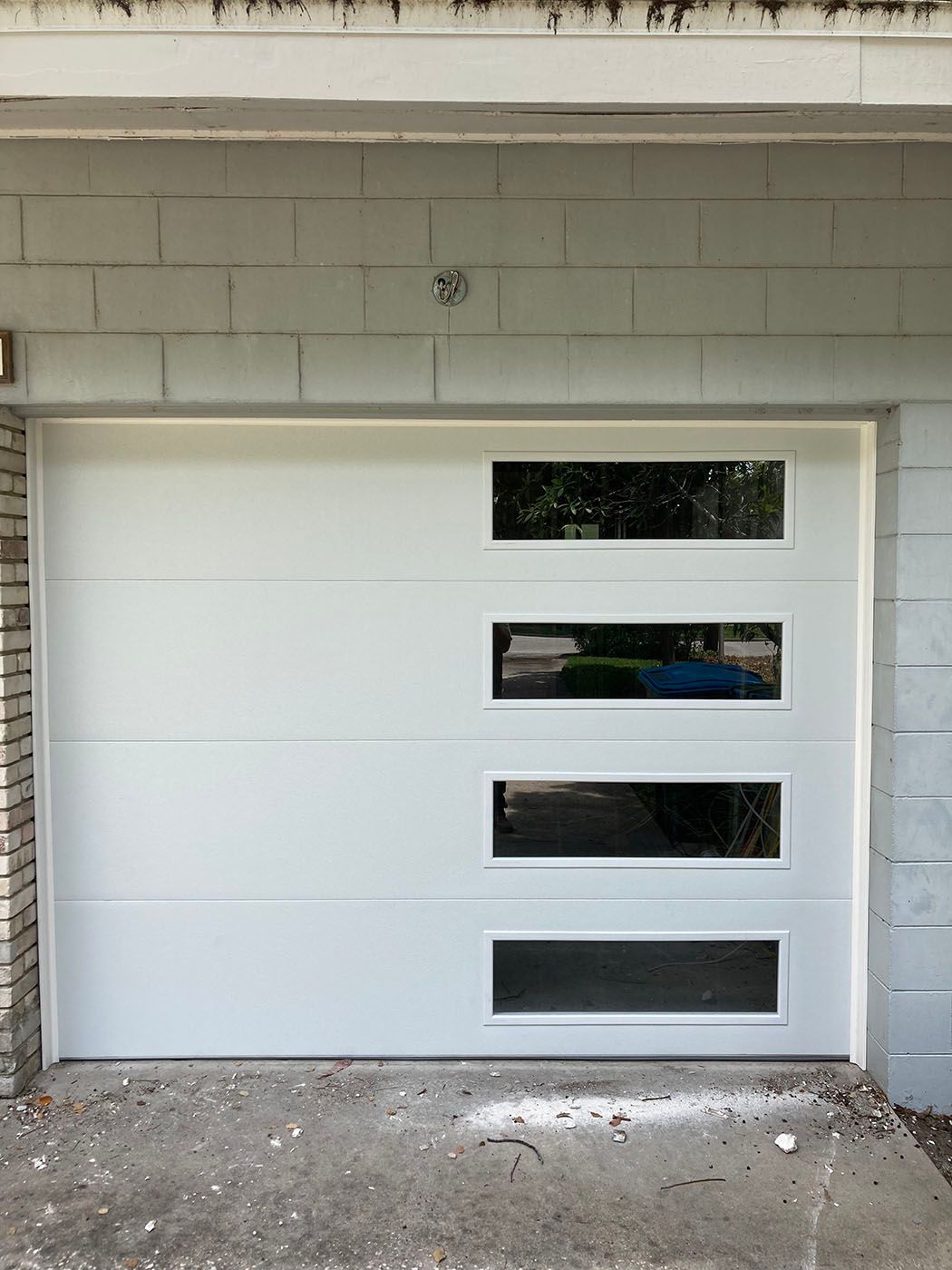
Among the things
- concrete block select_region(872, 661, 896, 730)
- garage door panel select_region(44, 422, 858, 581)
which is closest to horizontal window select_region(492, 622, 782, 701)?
garage door panel select_region(44, 422, 858, 581)

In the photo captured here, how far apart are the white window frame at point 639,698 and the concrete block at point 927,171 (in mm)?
1439

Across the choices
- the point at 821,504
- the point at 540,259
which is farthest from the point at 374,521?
the point at 821,504

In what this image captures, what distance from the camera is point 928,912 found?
2.80 m

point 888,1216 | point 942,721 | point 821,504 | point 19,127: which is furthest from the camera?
point 821,504

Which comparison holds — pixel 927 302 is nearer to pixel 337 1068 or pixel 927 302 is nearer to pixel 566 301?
pixel 566 301

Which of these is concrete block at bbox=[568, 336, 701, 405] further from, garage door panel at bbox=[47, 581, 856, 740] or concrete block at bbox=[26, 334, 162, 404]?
concrete block at bbox=[26, 334, 162, 404]

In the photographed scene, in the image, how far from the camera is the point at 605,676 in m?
3.00

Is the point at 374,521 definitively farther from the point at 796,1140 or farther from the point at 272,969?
the point at 796,1140

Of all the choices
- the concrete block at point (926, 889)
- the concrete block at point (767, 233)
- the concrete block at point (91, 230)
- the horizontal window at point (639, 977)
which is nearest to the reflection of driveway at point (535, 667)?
the horizontal window at point (639, 977)

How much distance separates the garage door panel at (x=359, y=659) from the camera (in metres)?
2.98

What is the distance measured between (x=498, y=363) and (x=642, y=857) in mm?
1797

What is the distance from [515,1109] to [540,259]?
9.20ft

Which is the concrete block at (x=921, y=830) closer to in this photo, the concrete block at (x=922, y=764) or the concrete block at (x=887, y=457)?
the concrete block at (x=922, y=764)

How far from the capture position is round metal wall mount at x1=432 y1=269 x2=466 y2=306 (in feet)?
8.93
